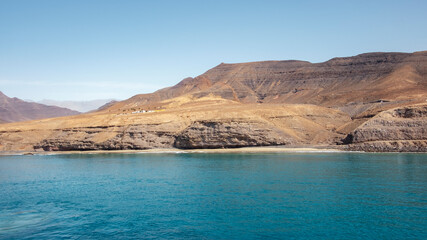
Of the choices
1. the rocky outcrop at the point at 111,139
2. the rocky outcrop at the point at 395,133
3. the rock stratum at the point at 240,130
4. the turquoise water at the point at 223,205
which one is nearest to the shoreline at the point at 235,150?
the rock stratum at the point at 240,130

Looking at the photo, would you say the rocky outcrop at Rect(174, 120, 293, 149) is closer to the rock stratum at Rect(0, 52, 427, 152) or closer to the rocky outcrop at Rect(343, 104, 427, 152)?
the rock stratum at Rect(0, 52, 427, 152)

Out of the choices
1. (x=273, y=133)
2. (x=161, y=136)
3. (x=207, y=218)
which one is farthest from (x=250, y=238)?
(x=161, y=136)

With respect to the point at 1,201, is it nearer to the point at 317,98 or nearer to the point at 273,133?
the point at 273,133

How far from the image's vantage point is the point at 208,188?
128ft

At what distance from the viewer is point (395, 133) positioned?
82.5 m

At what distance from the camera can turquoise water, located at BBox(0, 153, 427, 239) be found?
80.0 ft

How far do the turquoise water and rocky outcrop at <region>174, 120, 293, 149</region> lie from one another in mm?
44183

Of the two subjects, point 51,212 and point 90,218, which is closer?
point 90,218

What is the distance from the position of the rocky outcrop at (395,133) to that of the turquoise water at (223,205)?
31193mm

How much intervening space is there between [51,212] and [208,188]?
590 inches

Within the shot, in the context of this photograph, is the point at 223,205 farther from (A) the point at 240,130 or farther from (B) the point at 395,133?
(A) the point at 240,130

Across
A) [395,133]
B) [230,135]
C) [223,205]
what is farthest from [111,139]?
[223,205]

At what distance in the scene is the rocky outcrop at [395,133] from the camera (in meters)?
79.5

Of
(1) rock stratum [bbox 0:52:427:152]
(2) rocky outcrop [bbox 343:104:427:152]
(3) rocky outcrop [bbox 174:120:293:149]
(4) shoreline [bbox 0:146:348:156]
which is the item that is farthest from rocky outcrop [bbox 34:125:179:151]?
(2) rocky outcrop [bbox 343:104:427:152]
